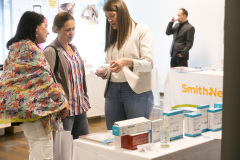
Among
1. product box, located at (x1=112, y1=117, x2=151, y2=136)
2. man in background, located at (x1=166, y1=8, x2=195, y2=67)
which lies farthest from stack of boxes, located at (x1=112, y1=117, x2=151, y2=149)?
man in background, located at (x1=166, y1=8, x2=195, y2=67)

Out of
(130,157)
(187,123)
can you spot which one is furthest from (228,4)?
(187,123)

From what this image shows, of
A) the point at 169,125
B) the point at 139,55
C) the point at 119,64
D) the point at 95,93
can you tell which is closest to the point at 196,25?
the point at 95,93

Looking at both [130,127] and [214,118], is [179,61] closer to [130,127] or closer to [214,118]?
[214,118]

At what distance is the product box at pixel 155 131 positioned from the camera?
188 cm

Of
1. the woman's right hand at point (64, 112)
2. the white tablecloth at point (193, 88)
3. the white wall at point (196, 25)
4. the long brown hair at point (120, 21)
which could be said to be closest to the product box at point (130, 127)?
the woman's right hand at point (64, 112)

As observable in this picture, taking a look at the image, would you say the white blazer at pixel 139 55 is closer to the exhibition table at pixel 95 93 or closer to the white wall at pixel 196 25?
the exhibition table at pixel 95 93

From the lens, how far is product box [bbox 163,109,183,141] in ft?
6.29

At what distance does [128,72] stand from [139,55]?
6.0 inches

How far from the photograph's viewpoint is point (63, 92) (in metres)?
2.36

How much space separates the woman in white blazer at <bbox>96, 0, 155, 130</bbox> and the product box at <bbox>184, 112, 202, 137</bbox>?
0.44m

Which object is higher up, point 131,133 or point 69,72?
point 69,72

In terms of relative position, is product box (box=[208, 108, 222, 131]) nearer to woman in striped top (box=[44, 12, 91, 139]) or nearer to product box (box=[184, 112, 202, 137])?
product box (box=[184, 112, 202, 137])

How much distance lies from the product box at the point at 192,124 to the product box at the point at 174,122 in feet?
0.17

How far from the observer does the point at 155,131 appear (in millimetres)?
1892
